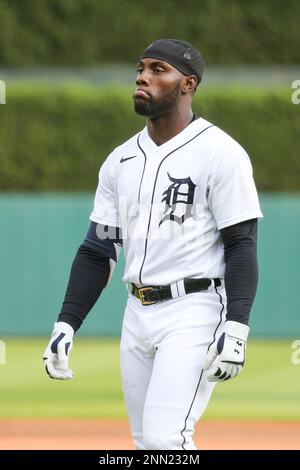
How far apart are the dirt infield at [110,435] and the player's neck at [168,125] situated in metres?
2.97

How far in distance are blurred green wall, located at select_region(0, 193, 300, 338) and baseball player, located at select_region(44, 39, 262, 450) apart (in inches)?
324

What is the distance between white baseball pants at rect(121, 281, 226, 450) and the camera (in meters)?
4.16

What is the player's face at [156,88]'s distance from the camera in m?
4.50

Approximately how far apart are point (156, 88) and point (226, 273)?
0.81 metres

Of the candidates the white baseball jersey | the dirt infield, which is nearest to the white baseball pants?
the white baseball jersey

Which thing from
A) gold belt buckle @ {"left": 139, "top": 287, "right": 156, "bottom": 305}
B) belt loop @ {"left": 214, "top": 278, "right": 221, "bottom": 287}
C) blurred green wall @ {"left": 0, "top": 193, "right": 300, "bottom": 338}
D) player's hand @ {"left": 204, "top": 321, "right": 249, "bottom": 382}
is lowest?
blurred green wall @ {"left": 0, "top": 193, "right": 300, "bottom": 338}

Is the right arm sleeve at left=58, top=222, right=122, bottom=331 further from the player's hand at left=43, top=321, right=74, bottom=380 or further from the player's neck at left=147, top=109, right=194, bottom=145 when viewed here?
the player's neck at left=147, top=109, right=194, bottom=145

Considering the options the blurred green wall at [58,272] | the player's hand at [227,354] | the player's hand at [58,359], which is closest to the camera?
the player's hand at [227,354]

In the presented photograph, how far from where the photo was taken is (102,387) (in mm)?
10133

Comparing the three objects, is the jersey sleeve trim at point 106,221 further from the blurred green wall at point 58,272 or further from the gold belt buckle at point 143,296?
the blurred green wall at point 58,272

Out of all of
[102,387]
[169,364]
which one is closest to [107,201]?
[169,364]
